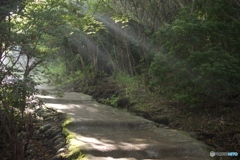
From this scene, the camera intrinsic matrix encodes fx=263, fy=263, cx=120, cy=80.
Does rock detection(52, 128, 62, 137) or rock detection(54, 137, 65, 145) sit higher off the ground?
rock detection(52, 128, 62, 137)

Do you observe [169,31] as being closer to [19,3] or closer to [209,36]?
[209,36]

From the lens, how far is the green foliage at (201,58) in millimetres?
6074

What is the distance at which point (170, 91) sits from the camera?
7703 mm

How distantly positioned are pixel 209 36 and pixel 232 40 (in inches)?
22.3

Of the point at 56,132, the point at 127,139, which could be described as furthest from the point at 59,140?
the point at 127,139

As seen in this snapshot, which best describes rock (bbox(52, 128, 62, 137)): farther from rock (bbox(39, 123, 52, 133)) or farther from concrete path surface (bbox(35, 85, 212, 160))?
rock (bbox(39, 123, 52, 133))

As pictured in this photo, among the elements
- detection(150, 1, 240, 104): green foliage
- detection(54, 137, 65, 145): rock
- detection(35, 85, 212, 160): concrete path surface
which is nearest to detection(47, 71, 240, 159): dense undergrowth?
detection(35, 85, 212, 160): concrete path surface

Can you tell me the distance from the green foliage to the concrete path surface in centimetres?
126

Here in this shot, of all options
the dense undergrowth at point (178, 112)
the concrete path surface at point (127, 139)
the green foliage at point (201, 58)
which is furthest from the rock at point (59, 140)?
the green foliage at point (201, 58)

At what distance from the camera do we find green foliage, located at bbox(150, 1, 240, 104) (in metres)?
6.07

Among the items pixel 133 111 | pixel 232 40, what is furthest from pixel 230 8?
pixel 133 111

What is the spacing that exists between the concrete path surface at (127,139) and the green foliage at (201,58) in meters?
1.26

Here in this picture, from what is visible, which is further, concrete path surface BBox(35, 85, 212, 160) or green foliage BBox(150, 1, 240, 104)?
green foliage BBox(150, 1, 240, 104)

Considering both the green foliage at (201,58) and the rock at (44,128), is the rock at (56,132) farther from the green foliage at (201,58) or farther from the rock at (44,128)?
the green foliage at (201,58)
